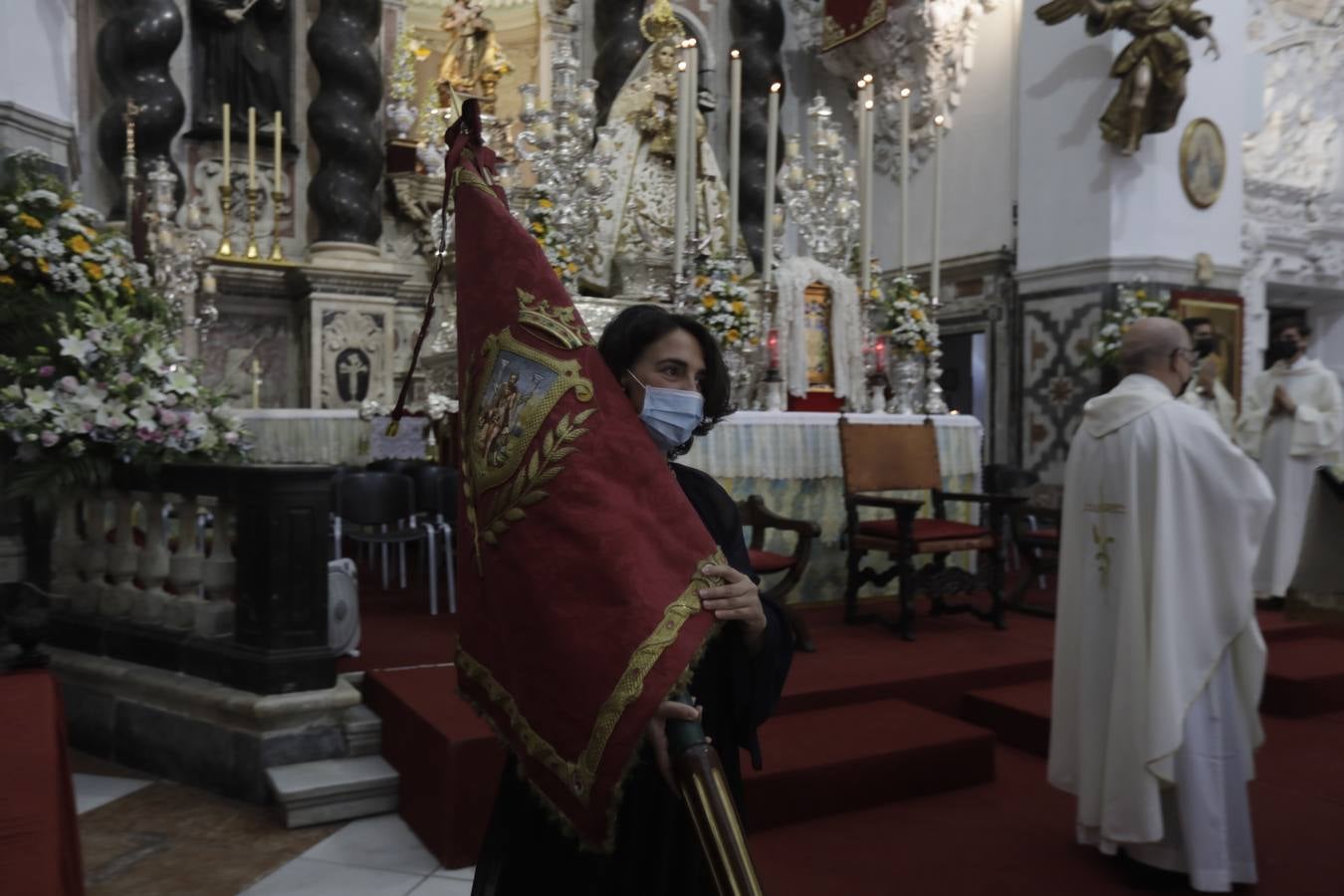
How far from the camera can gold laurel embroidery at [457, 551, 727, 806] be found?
46.2 inches

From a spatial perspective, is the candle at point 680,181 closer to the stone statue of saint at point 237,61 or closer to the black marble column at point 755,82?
the stone statue of saint at point 237,61

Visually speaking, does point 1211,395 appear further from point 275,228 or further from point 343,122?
point 275,228

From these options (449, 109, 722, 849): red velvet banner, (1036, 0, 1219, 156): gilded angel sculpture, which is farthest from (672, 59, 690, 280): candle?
(1036, 0, 1219, 156): gilded angel sculpture

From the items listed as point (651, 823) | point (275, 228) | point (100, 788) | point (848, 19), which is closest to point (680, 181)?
point (100, 788)

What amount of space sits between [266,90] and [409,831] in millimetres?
7969

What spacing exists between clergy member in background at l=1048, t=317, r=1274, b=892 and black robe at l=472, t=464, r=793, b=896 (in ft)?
5.52

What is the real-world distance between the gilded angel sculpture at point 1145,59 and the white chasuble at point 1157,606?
6.78 metres

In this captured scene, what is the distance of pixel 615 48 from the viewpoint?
10.2 m

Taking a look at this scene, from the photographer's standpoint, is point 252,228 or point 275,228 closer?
point 252,228

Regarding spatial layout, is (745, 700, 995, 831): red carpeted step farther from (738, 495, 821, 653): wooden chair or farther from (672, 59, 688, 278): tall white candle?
(672, 59, 688, 278): tall white candle

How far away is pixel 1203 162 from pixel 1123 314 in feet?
6.29

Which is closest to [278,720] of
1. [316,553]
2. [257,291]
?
[316,553]

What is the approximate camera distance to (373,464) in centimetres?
635

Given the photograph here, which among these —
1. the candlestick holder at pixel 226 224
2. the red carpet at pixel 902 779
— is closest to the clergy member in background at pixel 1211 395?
the red carpet at pixel 902 779
